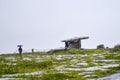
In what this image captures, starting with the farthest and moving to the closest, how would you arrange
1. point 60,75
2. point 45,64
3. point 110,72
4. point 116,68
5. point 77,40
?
point 77,40 → point 45,64 → point 116,68 → point 110,72 → point 60,75

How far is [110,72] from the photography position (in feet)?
85.5

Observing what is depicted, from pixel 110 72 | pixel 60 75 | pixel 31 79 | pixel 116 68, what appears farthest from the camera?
pixel 116 68

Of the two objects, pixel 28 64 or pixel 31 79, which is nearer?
pixel 31 79

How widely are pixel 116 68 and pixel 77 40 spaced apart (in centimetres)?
4819

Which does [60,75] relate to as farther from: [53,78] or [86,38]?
[86,38]

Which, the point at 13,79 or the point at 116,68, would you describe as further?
the point at 116,68

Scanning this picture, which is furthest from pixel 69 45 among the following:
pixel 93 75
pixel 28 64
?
pixel 93 75

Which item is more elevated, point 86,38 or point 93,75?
point 86,38

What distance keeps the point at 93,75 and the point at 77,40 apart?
51964 millimetres

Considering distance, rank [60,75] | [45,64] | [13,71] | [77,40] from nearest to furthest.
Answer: [60,75] → [13,71] → [45,64] → [77,40]

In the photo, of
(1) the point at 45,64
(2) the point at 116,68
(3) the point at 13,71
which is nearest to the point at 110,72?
(2) the point at 116,68

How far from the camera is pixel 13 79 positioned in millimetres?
23203

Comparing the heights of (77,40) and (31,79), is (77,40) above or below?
above

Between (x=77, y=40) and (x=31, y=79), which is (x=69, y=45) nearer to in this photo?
(x=77, y=40)
